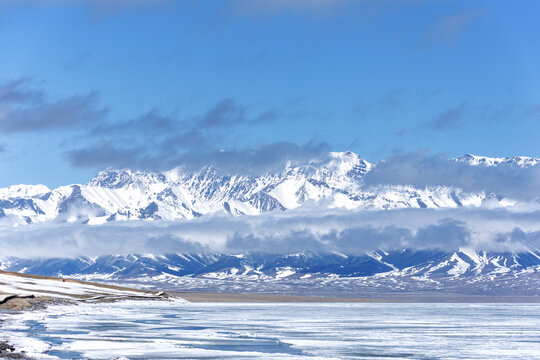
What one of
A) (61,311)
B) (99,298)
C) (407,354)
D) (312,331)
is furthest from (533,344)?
(99,298)

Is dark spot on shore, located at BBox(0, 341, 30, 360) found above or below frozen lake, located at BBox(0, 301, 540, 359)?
above

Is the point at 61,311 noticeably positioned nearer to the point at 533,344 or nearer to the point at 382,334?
the point at 382,334

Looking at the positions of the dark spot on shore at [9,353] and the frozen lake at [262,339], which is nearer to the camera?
the dark spot on shore at [9,353]

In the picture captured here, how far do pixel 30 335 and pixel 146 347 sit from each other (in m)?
12.4

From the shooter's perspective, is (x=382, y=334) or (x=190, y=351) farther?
(x=382, y=334)

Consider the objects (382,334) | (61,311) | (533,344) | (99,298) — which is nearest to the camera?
(533,344)

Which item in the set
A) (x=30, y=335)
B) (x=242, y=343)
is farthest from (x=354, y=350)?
(x=30, y=335)

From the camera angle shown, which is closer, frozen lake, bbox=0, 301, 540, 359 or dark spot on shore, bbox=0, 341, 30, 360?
dark spot on shore, bbox=0, 341, 30, 360

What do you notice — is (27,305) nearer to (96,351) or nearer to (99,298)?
(99,298)

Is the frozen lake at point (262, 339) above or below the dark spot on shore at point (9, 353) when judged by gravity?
below

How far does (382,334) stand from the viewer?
3159 inches

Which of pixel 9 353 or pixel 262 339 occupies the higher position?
pixel 9 353

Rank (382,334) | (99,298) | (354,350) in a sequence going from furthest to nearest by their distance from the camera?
(99,298), (382,334), (354,350)

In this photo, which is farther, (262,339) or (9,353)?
(262,339)
